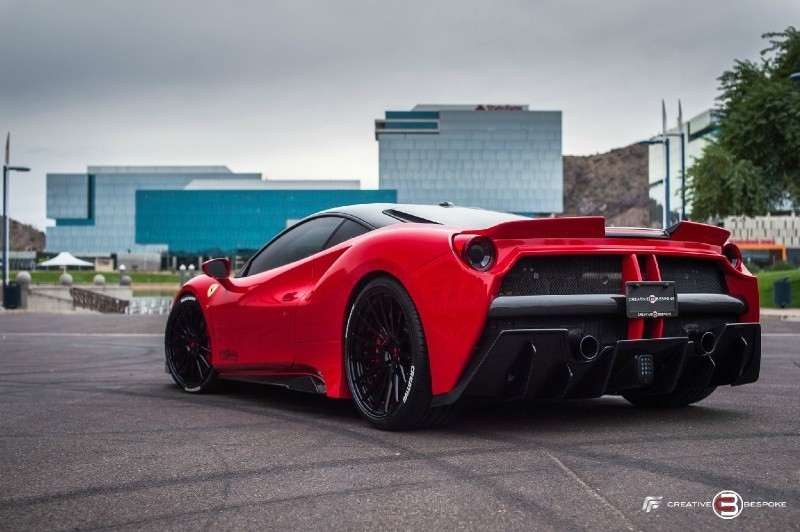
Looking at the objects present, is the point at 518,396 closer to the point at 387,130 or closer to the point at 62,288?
the point at 62,288

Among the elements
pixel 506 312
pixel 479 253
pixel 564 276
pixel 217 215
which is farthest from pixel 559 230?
pixel 217 215

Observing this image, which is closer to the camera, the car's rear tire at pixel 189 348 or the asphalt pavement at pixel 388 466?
the asphalt pavement at pixel 388 466

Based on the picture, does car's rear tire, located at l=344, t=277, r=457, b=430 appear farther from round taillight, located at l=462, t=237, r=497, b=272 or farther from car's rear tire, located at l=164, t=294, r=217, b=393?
car's rear tire, located at l=164, t=294, r=217, b=393

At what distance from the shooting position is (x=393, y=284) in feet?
15.5

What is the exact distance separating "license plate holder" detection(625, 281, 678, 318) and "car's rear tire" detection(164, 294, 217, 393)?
3161 millimetres

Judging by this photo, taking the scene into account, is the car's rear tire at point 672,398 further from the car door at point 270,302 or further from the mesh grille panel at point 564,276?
the car door at point 270,302

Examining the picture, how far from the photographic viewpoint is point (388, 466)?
3.91 metres

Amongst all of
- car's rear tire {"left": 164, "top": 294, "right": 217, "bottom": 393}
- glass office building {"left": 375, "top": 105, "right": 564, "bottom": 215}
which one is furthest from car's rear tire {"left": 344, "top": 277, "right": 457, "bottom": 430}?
glass office building {"left": 375, "top": 105, "right": 564, "bottom": 215}

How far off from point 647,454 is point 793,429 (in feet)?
3.71

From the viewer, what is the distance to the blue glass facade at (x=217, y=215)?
132 meters

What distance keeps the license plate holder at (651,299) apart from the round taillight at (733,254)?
0.74 metres

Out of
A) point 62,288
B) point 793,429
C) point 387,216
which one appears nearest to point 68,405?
A: point 387,216

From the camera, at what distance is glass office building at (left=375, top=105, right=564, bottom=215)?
135 m

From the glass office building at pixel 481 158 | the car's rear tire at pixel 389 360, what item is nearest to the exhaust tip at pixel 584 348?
the car's rear tire at pixel 389 360
